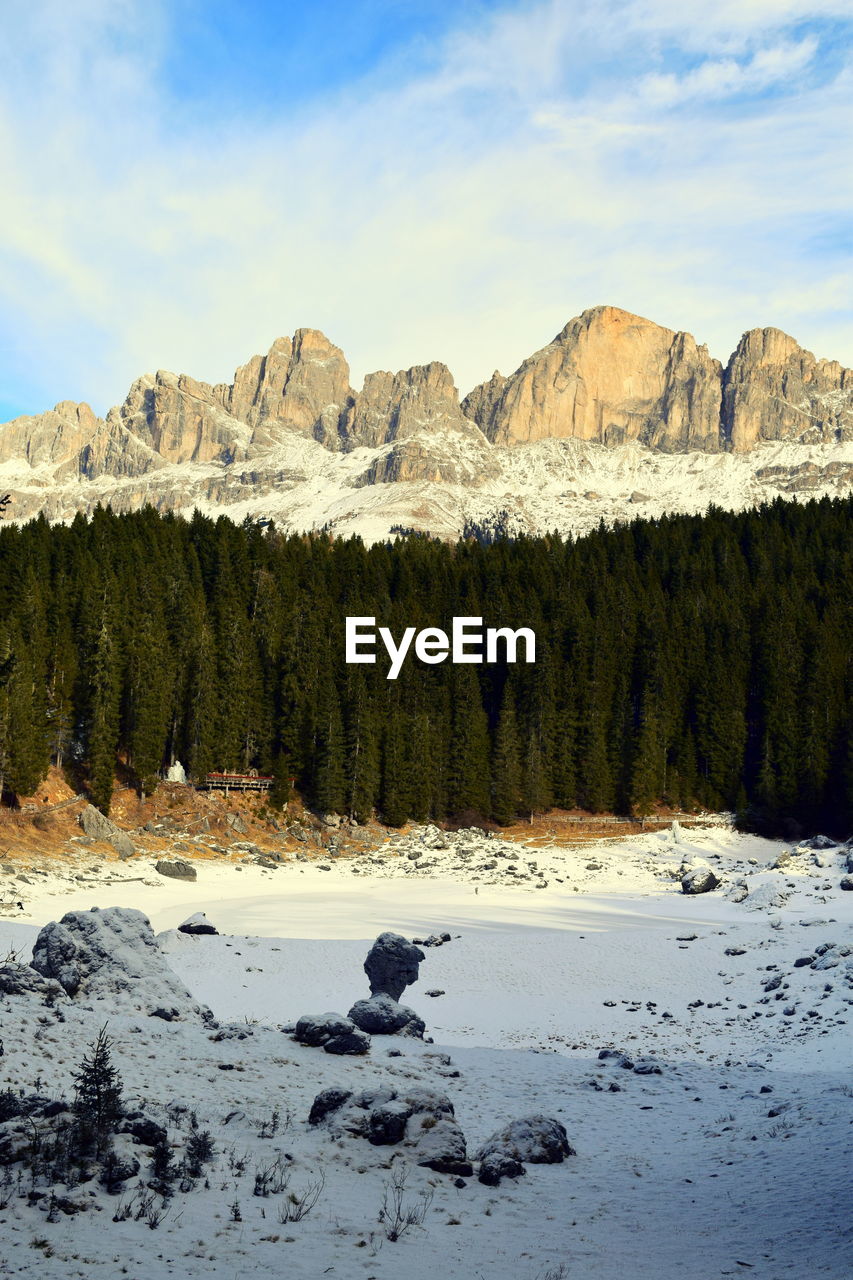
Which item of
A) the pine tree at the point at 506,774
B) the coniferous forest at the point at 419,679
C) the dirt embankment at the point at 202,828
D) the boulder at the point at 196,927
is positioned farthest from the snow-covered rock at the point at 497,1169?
the pine tree at the point at 506,774

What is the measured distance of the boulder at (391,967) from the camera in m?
25.6

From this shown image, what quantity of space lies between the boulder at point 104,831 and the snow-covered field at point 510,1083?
824 cm

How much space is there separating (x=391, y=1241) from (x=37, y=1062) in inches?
286

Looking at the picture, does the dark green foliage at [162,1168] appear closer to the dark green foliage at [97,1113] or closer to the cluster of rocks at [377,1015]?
the dark green foliage at [97,1113]

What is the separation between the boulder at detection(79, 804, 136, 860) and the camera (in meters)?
49.2

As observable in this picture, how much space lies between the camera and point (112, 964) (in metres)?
20.8

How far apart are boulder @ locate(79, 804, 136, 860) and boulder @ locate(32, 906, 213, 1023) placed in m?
27.9

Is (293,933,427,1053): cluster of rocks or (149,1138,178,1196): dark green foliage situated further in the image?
(293,933,427,1053): cluster of rocks

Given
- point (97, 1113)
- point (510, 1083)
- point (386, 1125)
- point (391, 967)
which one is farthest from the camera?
point (391, 967)

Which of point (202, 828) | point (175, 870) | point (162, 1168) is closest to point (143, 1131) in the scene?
point (162, 1168)

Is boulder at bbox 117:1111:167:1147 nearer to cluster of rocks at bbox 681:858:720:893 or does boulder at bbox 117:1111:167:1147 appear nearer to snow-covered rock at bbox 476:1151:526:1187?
snow-covered rock at bbox 476:1151:526:1187

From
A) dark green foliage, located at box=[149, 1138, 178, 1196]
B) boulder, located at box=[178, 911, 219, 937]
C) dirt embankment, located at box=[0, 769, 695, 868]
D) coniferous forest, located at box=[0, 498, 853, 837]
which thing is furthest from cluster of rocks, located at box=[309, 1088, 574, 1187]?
coniferous forest, located at box=[0, 498, 853, 837]

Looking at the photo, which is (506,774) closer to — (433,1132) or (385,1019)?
(385,1019)

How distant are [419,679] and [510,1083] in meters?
60.9
